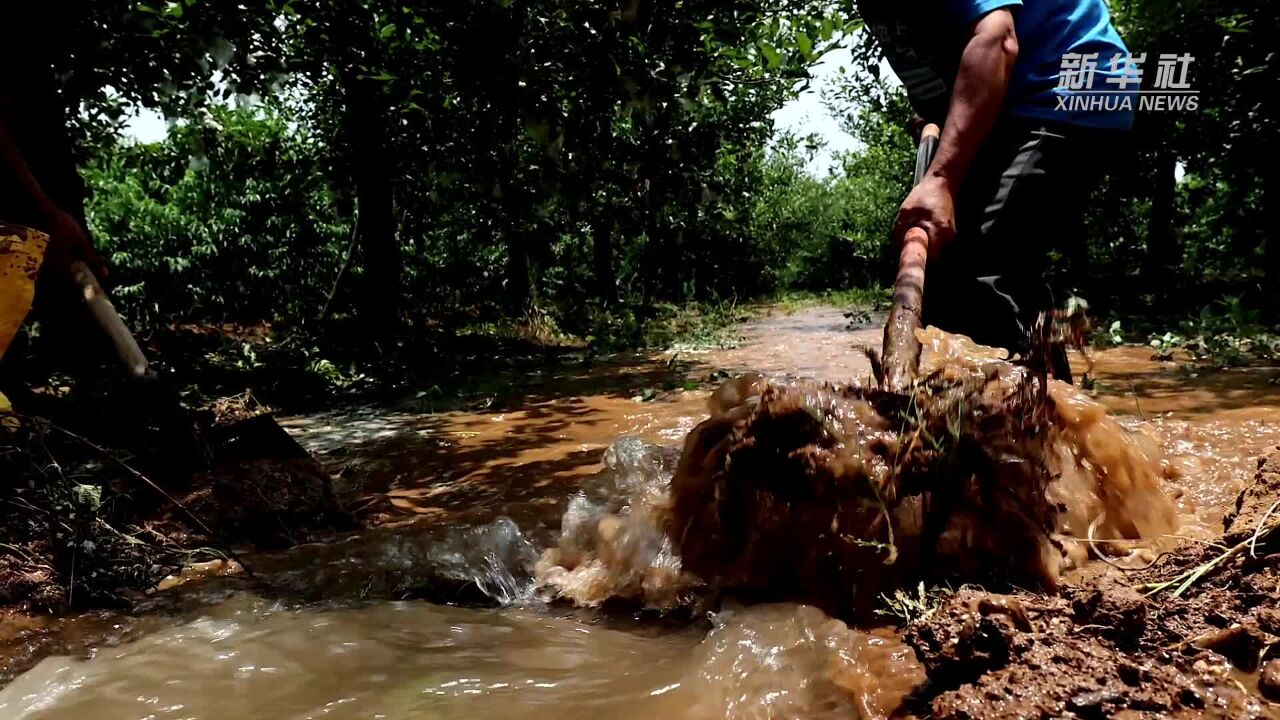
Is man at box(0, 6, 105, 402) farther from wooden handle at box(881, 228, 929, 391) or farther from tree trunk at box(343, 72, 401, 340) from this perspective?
tree trunk at box(343, 72, 401, 340)

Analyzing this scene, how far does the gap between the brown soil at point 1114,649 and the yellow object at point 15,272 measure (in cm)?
273

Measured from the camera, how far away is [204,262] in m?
11.7

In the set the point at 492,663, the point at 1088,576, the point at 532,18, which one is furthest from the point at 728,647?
the point at 532,18

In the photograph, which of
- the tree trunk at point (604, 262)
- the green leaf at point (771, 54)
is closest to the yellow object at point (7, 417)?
the green leaf at point (771, 54)

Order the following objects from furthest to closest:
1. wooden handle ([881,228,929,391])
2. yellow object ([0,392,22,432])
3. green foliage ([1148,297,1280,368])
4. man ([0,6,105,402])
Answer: green foliage ([1148,297,1280,368]) → man ([0,6,105,402]) → yellow object ([0,392,22,432]) → wooden handle ([881,228,929,391])

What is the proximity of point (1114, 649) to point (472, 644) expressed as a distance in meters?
1.33

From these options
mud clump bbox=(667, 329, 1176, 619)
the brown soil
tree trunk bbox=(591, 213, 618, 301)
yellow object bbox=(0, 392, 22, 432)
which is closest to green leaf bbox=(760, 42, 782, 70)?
mud clump bbox=(667, 329, 1176, 619)

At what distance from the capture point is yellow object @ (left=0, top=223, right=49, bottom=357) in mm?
2482

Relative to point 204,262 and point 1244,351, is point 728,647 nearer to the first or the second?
point 1244,351

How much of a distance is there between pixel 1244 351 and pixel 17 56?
27.0 feet

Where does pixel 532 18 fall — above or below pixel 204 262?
above

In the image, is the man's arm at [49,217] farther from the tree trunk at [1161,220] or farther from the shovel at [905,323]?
the tree trunk at [1161,220]

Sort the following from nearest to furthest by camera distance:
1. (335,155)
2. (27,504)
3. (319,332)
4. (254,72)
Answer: (27,504), (254,72), (319,332), (335,155)

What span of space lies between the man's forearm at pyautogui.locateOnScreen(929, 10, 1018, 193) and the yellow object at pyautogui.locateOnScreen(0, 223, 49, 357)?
275 centimetres
